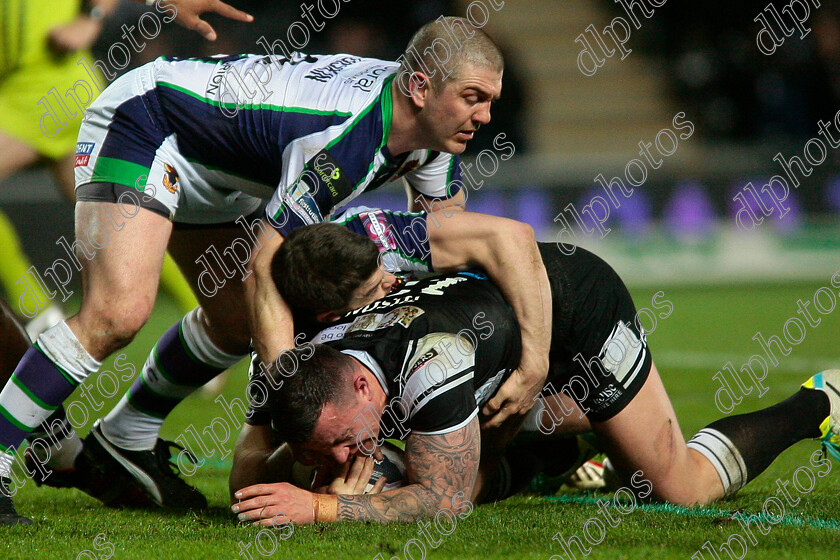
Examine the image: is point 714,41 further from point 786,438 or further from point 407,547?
point 407,547

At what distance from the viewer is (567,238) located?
13156 millimetres

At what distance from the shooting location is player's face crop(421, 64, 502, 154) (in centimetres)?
352

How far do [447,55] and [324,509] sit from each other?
66.2 inches

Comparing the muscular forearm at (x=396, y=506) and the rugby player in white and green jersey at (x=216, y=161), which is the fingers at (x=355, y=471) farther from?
the rugby player in white and green jersey at (x=216, y=161)

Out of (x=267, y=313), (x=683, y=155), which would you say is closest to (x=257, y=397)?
(x=267, y=313)

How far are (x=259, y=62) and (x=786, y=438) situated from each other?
8.24 ft

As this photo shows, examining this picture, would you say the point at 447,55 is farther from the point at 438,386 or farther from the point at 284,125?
the point at 438,386

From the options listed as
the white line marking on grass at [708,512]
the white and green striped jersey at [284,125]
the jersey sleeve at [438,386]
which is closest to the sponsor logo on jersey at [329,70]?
the white and green striped jersey at [284,125]

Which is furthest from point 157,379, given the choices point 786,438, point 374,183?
point 786,438

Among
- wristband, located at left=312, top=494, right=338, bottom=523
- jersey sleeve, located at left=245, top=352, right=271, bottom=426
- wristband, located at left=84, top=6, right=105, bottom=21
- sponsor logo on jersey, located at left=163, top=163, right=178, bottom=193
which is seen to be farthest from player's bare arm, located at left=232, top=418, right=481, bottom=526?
wristband, located at left=84, top=6, right=105, bottom=21

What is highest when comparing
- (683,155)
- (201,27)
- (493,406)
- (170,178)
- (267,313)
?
(201,27)

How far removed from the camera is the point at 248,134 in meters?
3.53

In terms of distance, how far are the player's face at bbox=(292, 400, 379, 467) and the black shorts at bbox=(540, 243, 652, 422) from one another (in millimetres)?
967

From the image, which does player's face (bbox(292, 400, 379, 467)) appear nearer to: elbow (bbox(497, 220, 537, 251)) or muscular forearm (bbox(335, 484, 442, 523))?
muscular forearm (bbox(335, 484, 442, 523))
